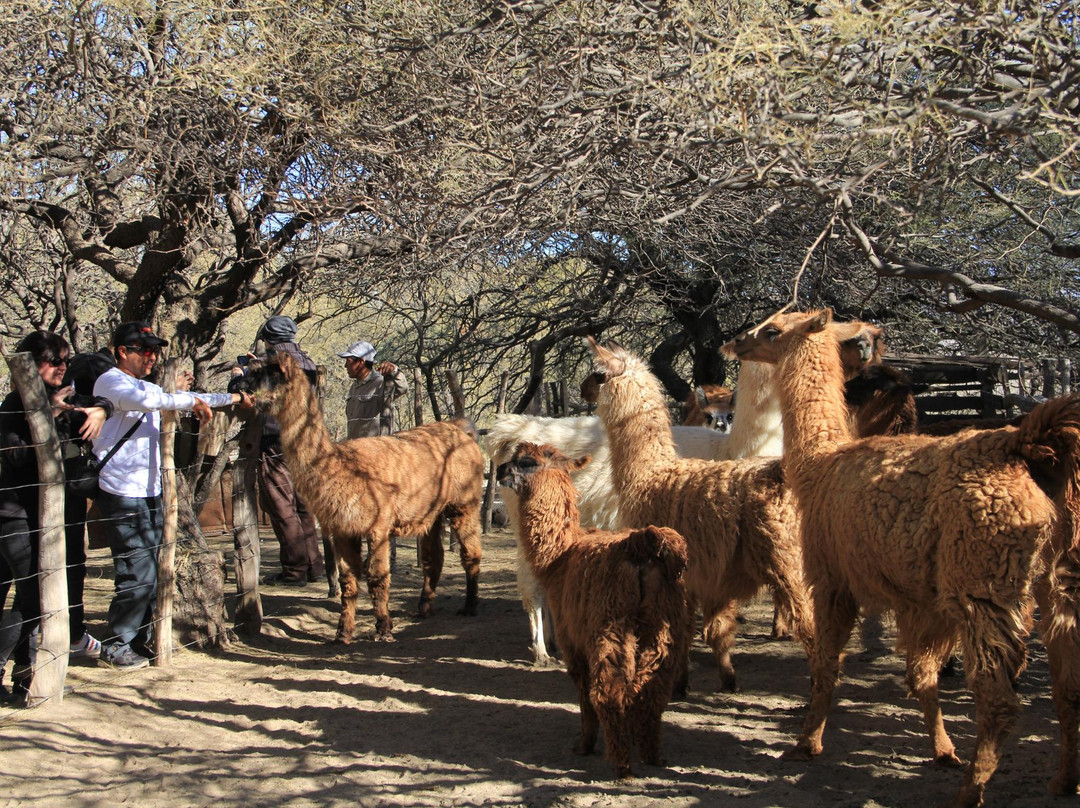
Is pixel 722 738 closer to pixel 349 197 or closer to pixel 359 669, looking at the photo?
pixel 359 669

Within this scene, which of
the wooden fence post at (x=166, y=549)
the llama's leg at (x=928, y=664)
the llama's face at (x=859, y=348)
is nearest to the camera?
the llama's leg at (x=928, y=664)

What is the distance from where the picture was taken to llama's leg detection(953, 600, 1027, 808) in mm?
3340

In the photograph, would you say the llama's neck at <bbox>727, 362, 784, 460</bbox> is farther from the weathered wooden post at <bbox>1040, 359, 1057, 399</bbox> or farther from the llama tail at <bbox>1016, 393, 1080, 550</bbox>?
the weathered wooden post at <bbox>1040, 359, 1057, 399</bbox>

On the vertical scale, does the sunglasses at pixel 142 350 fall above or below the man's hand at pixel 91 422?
above

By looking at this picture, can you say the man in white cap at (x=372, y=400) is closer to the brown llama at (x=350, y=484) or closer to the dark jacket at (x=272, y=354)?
the dark jacket at (x=272, y=354)

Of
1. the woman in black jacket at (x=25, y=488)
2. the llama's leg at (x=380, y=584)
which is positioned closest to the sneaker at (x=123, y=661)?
the woman in black jacket at (x=25, y=488)

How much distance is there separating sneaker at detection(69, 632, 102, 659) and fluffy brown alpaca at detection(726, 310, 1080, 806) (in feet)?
14.3

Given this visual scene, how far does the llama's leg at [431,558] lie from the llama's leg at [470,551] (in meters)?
0.18

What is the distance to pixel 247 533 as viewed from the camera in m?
6.84

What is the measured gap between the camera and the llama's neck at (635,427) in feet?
18.5

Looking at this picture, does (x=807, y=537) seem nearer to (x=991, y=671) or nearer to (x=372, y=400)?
(x=991, y=671)

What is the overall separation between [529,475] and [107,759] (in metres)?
2.40

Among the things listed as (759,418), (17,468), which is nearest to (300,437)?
(17,468)

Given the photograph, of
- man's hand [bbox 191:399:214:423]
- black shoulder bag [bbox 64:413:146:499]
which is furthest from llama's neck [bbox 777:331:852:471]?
black shoulder bag [bbox 64:413:146:499]
